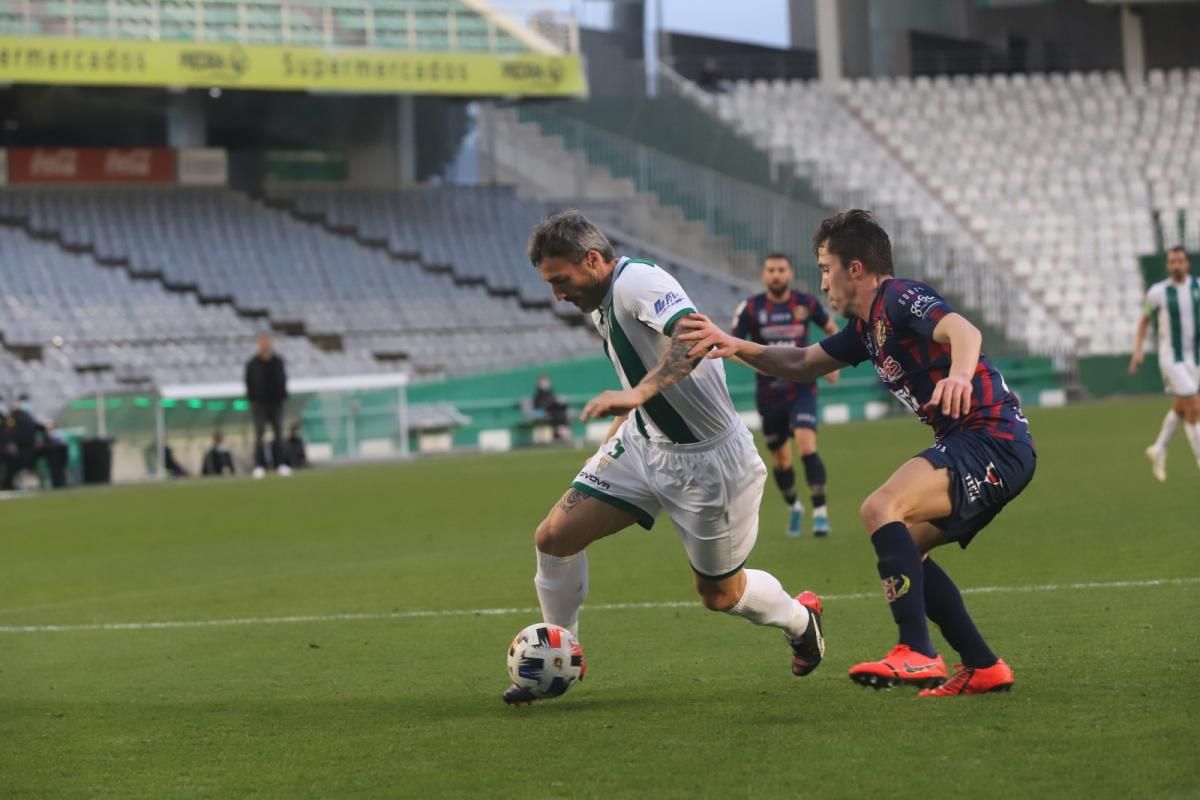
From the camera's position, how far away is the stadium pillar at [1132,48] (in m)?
48.2

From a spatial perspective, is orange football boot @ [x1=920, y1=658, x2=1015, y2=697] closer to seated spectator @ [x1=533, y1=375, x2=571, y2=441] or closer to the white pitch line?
the white pitch line

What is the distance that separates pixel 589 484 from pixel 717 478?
0.51m

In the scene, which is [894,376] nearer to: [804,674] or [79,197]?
[804,674]

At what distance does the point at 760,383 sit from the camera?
15.1 m

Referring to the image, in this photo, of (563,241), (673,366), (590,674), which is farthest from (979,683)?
(563,241)

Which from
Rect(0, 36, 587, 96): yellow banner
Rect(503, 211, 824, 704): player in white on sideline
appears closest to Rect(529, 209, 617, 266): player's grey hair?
Rect(503, 211, 824, 704): player in white on sideline

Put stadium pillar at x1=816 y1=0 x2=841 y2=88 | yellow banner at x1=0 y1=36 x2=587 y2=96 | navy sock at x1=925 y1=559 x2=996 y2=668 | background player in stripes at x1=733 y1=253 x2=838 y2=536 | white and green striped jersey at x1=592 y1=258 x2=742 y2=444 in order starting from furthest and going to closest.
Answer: stadium pillar at x1=816 y1=0 x2=841 y2=88, yellow banner at x1=0 y1=36 x2=587 y2=96, background player in stripes at x1=733 y1=253 x2=838 y2=536, white and green striped jersey at x1=592 y1=258 x2=742 y2=444, navy sock at x1=925 y1=559 x2=996 y2=668

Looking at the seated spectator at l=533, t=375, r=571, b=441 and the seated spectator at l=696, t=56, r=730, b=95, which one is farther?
the seated spectator at l=696, t=56, r=730, b=95

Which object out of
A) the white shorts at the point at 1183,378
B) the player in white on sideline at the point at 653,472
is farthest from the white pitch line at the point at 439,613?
the white shorts at the point at 1183,378

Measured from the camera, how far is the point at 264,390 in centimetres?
2820

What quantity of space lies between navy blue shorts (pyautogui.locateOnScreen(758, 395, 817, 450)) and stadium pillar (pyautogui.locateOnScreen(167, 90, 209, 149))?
3118 cm

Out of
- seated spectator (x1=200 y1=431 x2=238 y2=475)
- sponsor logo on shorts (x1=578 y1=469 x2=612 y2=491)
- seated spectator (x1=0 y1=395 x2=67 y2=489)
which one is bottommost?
seated spectator (x1=200 y1=431 x2=238 y2=475)

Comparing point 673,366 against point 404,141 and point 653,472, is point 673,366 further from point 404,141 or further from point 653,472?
point 404,141

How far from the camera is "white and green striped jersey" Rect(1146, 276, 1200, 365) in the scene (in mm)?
18109
